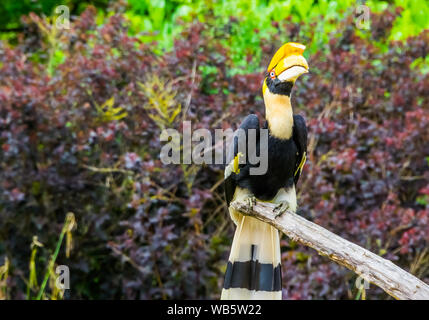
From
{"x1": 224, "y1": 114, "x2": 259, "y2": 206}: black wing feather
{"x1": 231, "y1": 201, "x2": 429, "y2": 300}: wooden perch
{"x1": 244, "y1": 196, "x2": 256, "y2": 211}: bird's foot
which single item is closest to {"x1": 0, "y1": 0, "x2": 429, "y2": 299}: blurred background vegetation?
{"x1": 224, "y1": 114, "x2": 259, "y2": 206}: black wing feather

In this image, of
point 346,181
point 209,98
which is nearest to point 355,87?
point 346,181

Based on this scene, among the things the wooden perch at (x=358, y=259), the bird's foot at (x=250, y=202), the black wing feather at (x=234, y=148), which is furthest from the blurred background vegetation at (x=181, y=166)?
the wooden perch at (x=358, y=259)

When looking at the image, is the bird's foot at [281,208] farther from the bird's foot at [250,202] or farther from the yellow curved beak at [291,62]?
the yellow curved beak at [291,62]

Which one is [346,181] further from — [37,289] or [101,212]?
[37,289]

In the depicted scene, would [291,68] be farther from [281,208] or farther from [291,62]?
[281,208]

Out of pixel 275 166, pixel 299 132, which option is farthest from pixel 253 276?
pixel 299 132

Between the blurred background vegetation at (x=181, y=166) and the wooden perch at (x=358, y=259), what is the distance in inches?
41.7

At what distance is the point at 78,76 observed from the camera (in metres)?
3.85

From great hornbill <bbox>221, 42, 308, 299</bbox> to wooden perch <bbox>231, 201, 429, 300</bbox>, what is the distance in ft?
0.58

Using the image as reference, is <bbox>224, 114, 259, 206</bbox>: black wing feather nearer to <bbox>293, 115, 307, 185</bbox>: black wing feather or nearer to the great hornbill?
the great hornbill

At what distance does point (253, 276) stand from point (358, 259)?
74 cm

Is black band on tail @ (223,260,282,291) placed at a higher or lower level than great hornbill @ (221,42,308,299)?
lower

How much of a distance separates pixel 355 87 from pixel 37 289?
2409 mm

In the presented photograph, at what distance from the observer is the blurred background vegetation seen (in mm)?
3496
